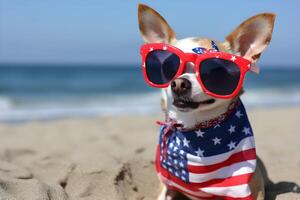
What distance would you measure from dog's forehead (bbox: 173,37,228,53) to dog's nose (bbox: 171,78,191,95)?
0.84 ft

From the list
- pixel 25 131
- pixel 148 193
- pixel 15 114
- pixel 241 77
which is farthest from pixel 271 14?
pixel 15 114

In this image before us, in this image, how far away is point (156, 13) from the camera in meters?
2.92

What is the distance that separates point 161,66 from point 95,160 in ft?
4.23

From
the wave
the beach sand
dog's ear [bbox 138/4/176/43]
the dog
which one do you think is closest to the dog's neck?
the dog

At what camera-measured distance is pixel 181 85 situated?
8.52ft

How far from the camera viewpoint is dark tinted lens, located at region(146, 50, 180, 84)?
109 inches

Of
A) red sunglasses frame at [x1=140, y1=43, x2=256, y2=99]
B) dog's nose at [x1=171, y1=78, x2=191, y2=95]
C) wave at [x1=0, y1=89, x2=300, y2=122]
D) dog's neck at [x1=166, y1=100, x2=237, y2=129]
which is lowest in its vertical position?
wave at [x1=0, y1=89, x2=300, y2=122]

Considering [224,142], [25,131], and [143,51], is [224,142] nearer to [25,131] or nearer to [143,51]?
[143,51]

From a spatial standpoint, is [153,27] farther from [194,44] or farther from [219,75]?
[219,75]

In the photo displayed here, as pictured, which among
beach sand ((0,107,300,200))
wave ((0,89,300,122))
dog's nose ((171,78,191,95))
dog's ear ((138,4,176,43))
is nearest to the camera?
dog's nose ((171,78,191,95))

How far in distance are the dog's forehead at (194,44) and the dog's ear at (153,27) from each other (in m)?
0.18

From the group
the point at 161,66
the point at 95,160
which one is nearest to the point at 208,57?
the point at 161,66

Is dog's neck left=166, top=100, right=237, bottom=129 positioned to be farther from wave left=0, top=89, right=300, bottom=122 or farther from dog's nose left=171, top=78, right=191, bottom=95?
wave left=0, top=89, right=300, bottom=122

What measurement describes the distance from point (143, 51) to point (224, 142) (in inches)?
30.9
